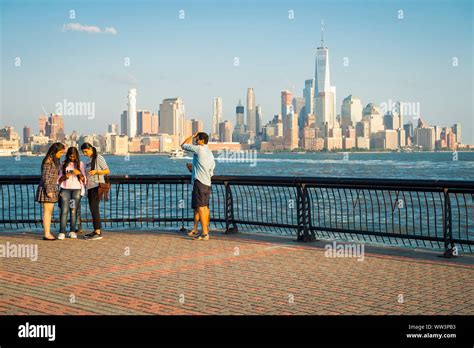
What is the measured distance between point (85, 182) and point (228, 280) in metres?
5.35

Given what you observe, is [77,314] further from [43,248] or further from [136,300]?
[43,248]

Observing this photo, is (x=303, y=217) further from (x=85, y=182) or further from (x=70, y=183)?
(x=70, y=183)

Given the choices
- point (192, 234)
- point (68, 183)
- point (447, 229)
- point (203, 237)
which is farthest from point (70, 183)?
point (447, 229)

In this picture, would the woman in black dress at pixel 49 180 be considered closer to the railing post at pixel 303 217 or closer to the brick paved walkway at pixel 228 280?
the brick paved walkway at pixel 228 280

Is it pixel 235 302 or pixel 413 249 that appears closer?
pixel 235 302

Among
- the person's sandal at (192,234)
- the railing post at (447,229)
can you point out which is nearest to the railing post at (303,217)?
the person's sandal at (192,234)

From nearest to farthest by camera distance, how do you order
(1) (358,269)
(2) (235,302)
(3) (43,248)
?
1. (2) (235,302)
2. (1) (358,269)
3. (3) (43,248)

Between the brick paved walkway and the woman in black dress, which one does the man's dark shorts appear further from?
the woman in black dress

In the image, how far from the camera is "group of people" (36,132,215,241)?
12.4m

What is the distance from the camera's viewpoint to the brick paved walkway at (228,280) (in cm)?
725

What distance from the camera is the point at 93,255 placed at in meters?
10.9

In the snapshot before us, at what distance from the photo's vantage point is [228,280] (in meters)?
8.72
